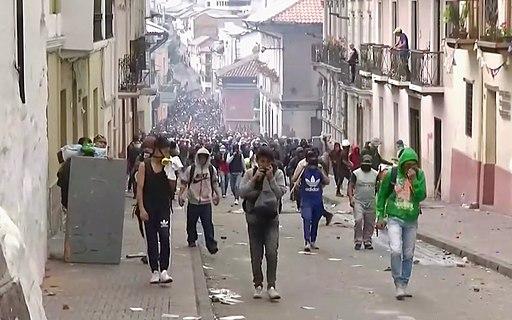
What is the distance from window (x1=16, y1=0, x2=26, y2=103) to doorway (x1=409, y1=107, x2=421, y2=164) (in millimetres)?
24200

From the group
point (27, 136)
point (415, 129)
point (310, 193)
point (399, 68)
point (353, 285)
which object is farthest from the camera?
point (415, 129)

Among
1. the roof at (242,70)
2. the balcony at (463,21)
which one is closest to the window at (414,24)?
the balcony at (463,21)

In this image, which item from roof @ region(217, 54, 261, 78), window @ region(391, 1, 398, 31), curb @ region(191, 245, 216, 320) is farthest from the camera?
roof @ region(217, 54, 261, 78)

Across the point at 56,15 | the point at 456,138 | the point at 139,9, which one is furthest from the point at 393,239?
the point at 139,9

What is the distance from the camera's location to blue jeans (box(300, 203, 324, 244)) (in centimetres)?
1816

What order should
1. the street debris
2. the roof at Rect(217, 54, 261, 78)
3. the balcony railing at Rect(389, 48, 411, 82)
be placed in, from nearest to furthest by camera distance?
the street debris → the balcony railing at Rect(389, 48, 411, 82) → the roof at Rect(217, 54, 261, 78)

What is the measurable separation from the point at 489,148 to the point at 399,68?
30.0 feet

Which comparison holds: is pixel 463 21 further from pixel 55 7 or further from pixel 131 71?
pixel 131 71

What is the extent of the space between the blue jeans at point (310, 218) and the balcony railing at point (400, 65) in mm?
15696

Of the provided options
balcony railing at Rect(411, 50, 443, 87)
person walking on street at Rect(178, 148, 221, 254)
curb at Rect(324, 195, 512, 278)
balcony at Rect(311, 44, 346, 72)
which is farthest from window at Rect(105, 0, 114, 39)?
balcony at Rect(311, 44, 346, 72)

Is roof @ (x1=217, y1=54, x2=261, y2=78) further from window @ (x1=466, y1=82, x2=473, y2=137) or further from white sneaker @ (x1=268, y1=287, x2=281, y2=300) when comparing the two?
white sneaker @ (x1=268, y1=287, x2=281, y2=300)

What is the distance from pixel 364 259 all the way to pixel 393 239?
4.29 metres

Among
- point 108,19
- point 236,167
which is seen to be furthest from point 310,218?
point 236,167

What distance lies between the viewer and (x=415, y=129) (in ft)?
118
